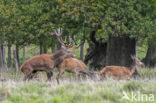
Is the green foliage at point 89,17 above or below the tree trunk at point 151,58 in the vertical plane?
above

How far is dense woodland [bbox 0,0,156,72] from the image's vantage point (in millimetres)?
15312

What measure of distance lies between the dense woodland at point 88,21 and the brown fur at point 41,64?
2933 mm

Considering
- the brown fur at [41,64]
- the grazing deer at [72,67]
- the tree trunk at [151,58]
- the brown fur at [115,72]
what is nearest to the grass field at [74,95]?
the brown fur at [41,64]

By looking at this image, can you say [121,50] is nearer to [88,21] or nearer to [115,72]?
[88,21]

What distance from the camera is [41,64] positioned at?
12906 mm

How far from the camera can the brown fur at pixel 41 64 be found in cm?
1284

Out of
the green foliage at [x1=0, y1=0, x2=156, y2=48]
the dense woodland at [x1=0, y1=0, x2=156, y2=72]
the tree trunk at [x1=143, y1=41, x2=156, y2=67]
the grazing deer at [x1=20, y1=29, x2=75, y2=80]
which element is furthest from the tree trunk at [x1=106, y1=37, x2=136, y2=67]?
the tree trunk at [x1=143, y1=41, x2=156, y2=67]

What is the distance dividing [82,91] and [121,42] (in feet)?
30.9

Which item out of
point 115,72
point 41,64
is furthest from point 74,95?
point 115,72

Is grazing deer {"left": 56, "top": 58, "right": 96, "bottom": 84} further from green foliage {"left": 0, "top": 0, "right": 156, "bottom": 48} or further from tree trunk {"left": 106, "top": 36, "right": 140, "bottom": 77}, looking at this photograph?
tree trunk {"left": 106, "top": 36, "right": 140, "bottom": 77}

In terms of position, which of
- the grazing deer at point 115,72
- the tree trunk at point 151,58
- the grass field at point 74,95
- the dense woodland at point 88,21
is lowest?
the tree trunk at point 151,58

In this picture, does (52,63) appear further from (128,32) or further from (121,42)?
(121,42)

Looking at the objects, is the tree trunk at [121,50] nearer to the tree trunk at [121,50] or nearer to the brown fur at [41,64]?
the tree trunk at [121,50]

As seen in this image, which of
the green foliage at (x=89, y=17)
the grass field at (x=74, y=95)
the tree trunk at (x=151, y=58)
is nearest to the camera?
the grass field at (x=74, y=95)
